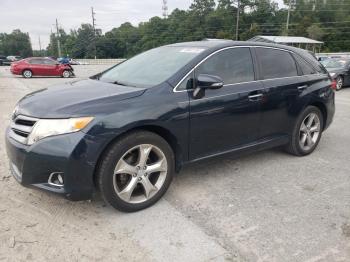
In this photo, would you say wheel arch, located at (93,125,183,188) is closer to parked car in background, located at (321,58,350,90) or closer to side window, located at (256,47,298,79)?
side window, located at (256,47,298,79)

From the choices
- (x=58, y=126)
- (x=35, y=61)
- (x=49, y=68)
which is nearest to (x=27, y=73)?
(x=35, y=61)

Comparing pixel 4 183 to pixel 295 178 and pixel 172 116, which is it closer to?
pixel 172 116

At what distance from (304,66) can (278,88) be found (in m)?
0.88

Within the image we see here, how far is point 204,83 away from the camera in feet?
10.8

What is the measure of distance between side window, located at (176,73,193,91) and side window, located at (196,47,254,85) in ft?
0.45

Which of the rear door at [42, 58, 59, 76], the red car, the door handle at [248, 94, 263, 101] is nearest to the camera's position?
the door handle at [248, 94, 263, 101]

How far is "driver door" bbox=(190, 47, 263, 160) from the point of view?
11.3ft

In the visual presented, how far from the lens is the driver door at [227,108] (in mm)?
3451

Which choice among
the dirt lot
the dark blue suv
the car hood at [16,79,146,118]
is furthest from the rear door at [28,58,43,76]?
the car hood at [16,79,146,118]

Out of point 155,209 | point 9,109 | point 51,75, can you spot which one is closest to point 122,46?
point 51,75

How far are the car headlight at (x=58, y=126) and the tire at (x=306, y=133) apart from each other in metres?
3.03

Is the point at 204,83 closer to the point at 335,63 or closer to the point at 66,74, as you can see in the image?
the point at 335,63

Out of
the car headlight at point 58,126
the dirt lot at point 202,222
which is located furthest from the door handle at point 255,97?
the car headlight at point 58,126

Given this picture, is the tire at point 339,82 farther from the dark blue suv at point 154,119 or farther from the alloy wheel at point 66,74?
the alloy wheel at point 66,74
